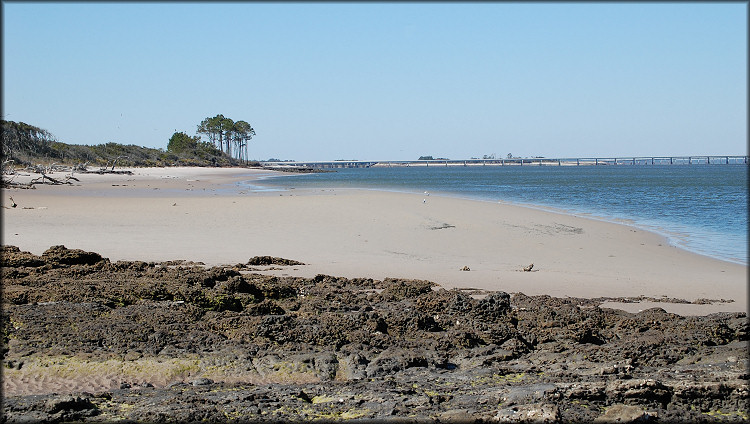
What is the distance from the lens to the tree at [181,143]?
9910 centimetres

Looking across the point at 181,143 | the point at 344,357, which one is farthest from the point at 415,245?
the point at 181,143

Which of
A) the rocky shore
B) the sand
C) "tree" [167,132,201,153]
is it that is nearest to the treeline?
"tree" [167,132,201,153]

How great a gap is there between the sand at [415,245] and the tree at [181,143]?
80.4m

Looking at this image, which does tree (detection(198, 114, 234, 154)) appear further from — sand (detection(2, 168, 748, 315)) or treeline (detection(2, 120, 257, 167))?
sand (detection(2, 168, 748, 315))

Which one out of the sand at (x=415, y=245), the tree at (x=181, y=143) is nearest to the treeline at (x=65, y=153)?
the tree at (x=181, y=143)

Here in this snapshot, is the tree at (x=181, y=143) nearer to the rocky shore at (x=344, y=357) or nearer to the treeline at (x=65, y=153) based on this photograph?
the treeline at (x=65, y=153)

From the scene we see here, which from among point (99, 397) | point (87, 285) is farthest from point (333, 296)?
point (99, 397)

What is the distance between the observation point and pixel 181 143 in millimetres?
100562

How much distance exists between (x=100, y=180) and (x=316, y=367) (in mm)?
38917

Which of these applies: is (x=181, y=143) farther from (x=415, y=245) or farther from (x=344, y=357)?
(x=344, y=357)

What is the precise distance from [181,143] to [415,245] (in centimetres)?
9362

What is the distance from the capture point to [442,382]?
4.85 metres

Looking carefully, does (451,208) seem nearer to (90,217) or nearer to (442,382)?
(90,217)

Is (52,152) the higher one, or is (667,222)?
(52,152)
